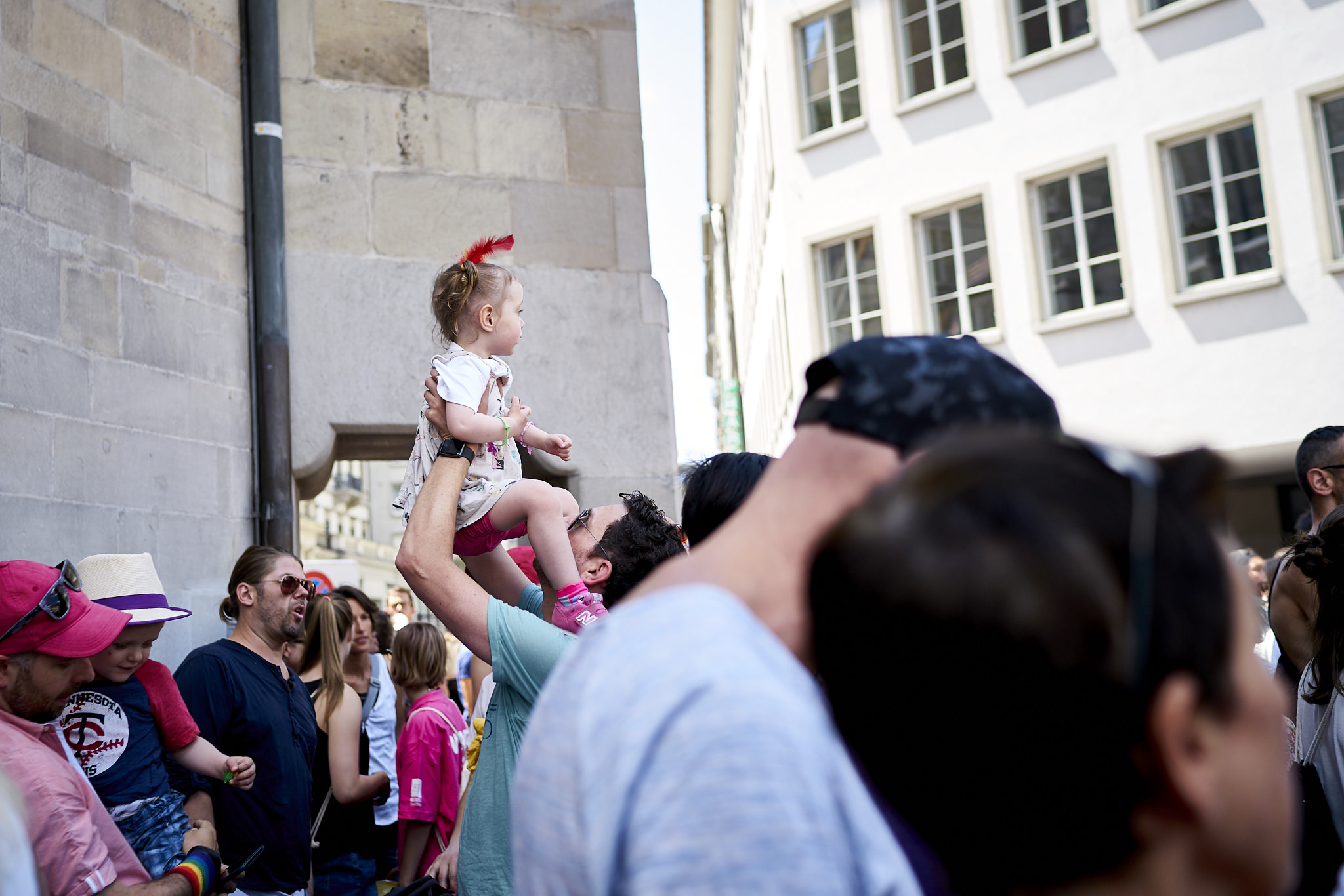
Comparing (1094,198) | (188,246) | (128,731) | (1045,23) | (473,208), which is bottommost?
(128,731)

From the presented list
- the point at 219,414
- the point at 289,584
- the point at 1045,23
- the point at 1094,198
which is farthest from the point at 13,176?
the point at 1045,23

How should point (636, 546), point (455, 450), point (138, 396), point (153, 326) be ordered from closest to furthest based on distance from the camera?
point (455, 450) < point (636, 546) < point (138, 396) < point (153, 326)

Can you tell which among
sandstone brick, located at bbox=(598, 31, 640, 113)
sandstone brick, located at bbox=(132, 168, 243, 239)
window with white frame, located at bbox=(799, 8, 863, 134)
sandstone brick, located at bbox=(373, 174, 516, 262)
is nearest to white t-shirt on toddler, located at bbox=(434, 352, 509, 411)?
sandstone brick, located at bbox=(132, 168, 243, 239)

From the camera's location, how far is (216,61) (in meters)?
4.95

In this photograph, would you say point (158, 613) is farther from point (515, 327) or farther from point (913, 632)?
point (913, 632)

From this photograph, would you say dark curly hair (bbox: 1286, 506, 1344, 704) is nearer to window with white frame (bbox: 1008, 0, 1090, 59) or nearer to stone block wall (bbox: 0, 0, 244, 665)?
stone block wall (bbox: 0, 0, 244, 665)

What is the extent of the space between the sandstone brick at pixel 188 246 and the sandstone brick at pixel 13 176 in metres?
0.49

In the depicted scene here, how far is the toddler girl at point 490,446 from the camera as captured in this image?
2.97 metres

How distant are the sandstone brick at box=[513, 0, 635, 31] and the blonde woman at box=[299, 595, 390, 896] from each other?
327cm

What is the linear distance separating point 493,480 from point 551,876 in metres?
2.38

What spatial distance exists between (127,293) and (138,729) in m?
1.77

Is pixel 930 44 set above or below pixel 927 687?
above

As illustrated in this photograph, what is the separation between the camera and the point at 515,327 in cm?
351

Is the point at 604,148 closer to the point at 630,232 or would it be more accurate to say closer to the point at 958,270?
the point at 630,232
